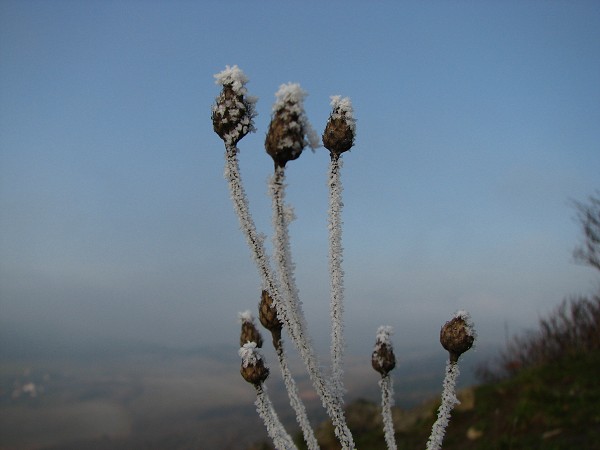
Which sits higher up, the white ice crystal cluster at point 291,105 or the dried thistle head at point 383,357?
the white ice crystal cluster at point 291,105

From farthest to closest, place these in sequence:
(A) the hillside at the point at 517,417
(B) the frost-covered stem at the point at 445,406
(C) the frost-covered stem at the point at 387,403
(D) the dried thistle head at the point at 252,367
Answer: (A) the hillside at the point at 517,417 → (C) the frost-covered stem at the point at 387,403 → (B) the frost-covered stem at the point at 445,406 → (D) the dried thistle head at the point at 252,367

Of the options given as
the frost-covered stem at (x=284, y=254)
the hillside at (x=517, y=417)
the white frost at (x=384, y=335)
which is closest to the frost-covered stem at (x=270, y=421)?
the frost-covered stem at (x=284, y=254)

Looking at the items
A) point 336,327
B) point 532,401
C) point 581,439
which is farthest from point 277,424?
point 532,401

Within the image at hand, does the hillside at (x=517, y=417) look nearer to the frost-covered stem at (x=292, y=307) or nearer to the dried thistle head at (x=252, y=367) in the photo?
the frost-covered stem at (x=292, y=307)

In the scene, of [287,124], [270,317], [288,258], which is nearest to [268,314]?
[270,317]

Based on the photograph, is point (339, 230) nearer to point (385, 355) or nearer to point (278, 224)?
point (278, 224)

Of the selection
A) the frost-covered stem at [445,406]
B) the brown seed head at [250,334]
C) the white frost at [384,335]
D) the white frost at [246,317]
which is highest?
the white frost at [246,317]

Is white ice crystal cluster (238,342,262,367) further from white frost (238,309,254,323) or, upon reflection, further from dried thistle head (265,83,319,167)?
dried thistle head (265,83,319,167)
